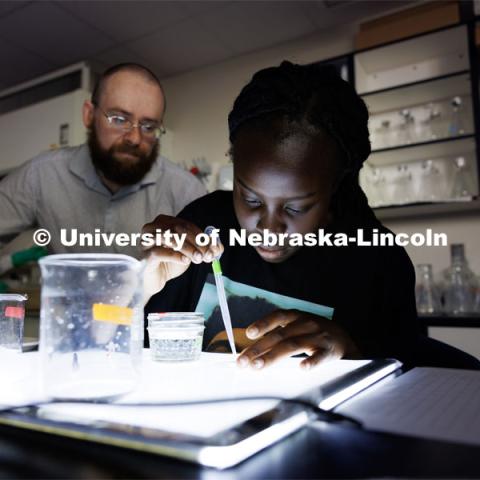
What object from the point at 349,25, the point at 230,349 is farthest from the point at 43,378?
the point at 349,25

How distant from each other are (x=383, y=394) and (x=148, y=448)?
24 centimetres

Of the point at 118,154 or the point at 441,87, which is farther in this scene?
the point at 441,87

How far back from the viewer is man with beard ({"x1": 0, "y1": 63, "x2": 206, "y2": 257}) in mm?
1373

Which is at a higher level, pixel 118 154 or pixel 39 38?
pixel 39 38

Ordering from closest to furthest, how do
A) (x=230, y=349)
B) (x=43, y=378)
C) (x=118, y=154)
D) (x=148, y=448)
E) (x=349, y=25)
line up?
1. (x=148, y=448)
2. (x=43, y=378)
3. (x=230, y=349)
4. (x=118, y=154)
5. (x=349, y=25)

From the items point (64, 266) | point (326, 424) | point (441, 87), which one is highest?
point (441, 87)

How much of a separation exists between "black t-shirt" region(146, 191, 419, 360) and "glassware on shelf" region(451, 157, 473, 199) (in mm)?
1261

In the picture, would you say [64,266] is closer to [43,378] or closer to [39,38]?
[43,378]

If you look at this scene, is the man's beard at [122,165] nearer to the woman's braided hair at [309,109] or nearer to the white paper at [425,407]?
the woman's braided hair at [309,109]

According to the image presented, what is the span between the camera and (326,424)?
36cm

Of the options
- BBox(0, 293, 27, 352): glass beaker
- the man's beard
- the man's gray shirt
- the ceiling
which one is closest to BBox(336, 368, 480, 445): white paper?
BBox(0, 293, 27, 352): glass beaker

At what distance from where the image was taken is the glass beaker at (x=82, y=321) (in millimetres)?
424

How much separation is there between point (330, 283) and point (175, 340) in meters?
0.45

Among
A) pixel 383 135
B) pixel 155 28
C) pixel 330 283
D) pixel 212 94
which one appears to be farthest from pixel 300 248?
pixel 212 94
